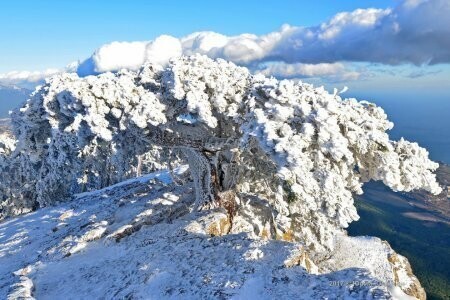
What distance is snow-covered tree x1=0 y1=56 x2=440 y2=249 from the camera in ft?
53.8

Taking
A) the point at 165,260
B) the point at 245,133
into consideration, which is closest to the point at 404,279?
the point at 245,133

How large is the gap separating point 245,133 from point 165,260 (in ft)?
19.6

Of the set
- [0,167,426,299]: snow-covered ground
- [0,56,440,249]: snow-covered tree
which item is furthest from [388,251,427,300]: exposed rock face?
[0,56,440,249]: snow-covered tree

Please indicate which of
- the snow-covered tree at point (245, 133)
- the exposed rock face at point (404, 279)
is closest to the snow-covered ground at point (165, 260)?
the exposed rock face at point (404, 279)

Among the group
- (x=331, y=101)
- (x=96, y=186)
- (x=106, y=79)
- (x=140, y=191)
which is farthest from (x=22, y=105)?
(x=331, y=101)

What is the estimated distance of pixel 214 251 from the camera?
1594cm

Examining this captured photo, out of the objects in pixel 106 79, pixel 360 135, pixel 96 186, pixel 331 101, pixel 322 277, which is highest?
pixel 106 79

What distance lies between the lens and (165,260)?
1580 cm

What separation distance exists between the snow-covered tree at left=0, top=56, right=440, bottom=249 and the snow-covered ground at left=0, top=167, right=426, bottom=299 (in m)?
2.54

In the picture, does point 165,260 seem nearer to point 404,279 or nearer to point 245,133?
point 245,133

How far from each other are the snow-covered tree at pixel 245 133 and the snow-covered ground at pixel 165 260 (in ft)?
8.32

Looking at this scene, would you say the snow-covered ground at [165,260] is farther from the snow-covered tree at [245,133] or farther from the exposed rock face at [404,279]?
the snow-covered tree at [245,133]

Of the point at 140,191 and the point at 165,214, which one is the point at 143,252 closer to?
the point at 165,214

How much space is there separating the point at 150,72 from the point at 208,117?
22.5 feet
